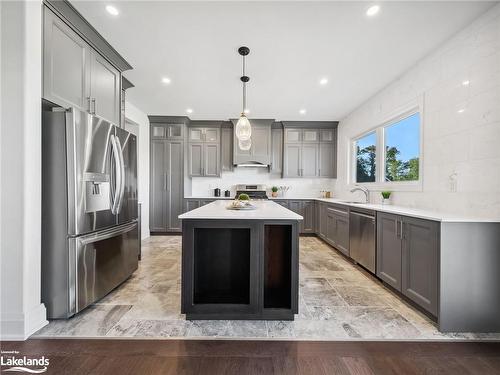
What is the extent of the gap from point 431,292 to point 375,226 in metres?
1.00

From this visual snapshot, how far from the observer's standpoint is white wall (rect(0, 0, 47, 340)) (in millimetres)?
1716

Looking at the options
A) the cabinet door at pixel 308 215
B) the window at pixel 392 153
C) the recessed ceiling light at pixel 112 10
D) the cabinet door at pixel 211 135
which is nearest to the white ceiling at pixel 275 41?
the recessed ceiling light at pixel 112 10

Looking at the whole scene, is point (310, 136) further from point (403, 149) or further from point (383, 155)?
point (403, 149)

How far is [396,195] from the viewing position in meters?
3.35

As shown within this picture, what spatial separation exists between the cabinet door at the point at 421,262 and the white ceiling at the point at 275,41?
192 cm

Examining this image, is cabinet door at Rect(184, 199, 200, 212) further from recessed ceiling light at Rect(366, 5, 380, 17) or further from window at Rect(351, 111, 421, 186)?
recessed ceiling light at Rect(366, 5, 380, 17)

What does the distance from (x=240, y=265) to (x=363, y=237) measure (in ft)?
6.35

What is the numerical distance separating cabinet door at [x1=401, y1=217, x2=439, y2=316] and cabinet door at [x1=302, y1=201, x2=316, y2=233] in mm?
3120

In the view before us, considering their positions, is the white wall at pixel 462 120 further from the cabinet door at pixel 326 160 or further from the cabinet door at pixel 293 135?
the cabinet door at pixel 293 135

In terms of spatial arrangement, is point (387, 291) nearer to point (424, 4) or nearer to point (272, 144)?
point (424, 4)

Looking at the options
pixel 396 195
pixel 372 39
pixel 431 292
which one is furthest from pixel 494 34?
pixel 431 292

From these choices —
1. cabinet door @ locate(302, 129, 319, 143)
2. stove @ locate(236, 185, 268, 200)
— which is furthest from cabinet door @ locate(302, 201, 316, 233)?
cabinet door @ locate(302, 129, 319, 143)

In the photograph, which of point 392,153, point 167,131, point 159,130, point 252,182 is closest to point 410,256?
point 392,153

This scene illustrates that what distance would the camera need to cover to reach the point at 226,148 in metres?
5.77
